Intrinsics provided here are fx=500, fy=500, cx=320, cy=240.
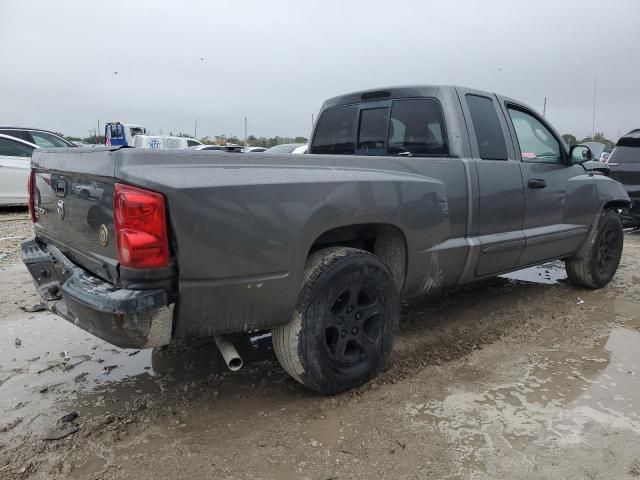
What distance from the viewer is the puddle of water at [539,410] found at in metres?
2.44

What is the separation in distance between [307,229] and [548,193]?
2604 mm

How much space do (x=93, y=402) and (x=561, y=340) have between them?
325 centimetres

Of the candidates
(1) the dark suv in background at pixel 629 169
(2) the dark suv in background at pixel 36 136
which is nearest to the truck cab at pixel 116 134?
(2) the dark suv in background at pixel 36 136

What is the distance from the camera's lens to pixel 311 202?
257 cm

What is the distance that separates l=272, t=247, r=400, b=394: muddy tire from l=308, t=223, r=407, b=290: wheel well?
149 millimetres

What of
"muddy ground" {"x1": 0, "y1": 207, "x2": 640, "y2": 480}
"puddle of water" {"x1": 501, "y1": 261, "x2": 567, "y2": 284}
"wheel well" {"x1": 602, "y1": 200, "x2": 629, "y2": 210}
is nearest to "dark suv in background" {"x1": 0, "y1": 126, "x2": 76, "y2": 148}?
"muddy ground" {"x1": 0, "y1": 207, "x2": 640, "y2": 480}

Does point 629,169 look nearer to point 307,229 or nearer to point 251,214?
point 307,229

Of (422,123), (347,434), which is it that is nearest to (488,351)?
(347,434)

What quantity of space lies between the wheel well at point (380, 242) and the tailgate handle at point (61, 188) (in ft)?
4.66

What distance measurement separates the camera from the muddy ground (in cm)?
227

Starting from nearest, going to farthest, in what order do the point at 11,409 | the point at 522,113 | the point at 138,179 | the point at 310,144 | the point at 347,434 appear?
the point at 138,179 < the point at 347,434 < the point at 11,409 < the point at 522,113 < the point at 310,144

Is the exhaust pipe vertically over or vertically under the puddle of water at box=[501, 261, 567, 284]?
over

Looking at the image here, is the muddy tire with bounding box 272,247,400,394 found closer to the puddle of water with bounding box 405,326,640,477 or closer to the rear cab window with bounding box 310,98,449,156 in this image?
the puddle of water with bounding box 405,326,640,477

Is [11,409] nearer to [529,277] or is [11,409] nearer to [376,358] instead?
[376,358]
